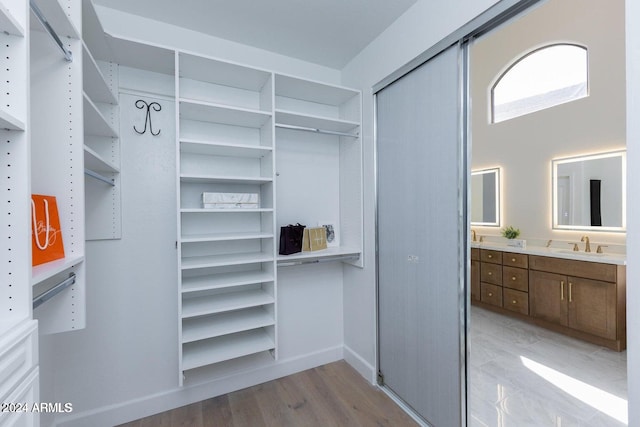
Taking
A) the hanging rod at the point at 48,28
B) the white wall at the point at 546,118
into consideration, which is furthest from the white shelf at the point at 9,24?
the white wall at the point at 546,118

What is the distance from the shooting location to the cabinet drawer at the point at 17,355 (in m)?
0.62

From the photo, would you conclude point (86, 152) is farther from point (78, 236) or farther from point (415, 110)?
point (415, 110)

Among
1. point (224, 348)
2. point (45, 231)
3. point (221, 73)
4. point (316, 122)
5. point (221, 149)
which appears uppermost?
point (221, 73)

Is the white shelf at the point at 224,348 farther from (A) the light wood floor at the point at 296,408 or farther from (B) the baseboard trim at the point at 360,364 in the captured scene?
(B) the baseboard trim at the point at 360,364

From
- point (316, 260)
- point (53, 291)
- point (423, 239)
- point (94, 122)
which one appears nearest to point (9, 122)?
point (53, 291)

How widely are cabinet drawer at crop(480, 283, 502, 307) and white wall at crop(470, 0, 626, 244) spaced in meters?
0.71

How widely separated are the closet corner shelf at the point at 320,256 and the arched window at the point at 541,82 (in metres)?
2.82

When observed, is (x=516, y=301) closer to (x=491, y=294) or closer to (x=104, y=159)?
(x=491, y=294)

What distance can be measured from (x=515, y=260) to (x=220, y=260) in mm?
3222

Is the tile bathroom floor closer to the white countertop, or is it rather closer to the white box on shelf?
the white countertop

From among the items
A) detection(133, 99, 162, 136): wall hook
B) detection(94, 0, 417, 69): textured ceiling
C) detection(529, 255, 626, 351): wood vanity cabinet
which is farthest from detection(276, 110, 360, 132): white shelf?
detection(529, 255, 626, 351): wood vanity cabinet

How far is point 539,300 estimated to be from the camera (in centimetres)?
300

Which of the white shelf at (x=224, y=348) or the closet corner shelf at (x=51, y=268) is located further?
the white shelf at (x=224, y=348)

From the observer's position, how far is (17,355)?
2.22 ft
